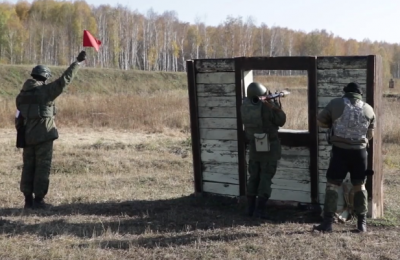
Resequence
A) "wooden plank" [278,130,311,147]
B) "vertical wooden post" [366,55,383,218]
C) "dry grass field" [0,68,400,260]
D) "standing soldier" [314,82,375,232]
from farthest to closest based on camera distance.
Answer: "wooden plank" [278,130,311,147]
"vertical wooden post" [366,55,383,218]
"standing soldier" [314,82,375,232]
"dry grass field" [0,68,400,260]

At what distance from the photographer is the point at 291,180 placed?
6.65m

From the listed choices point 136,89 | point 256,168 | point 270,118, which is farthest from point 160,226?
point 136,89

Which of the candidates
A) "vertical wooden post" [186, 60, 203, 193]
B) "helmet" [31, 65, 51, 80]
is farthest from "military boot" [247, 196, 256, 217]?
"helmet" [31, 65, 51, 80]

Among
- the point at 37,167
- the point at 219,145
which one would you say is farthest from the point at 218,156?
the point at 37,167

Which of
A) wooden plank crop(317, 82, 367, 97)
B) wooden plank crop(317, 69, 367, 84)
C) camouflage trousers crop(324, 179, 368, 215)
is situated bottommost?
camouflage trousers crop(324, 179, 368, 215)

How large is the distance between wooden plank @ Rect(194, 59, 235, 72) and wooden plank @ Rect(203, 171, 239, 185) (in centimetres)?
139

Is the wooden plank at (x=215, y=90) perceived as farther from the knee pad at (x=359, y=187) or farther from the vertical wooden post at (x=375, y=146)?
the knee pad at (x=359, y=187)

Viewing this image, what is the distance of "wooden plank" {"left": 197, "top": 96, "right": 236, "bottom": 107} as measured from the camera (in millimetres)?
6867

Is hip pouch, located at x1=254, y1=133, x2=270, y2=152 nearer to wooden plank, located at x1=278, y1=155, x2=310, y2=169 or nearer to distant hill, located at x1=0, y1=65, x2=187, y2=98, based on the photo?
wooden plank, located at x1=278, y1=155, x2=310, y2=169

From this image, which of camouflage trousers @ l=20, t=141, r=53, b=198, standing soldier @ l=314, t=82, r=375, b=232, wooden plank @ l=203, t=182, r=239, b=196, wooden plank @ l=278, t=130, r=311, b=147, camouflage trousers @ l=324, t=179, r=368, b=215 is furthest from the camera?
wooden plank @ l=203, t=182, r=239, b=196

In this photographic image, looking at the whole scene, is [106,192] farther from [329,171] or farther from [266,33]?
[266,33]

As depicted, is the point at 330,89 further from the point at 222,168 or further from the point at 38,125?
the point at 38,125

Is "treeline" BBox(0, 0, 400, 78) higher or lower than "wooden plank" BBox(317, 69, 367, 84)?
higher

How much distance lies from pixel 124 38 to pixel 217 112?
59737 millimetres
